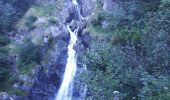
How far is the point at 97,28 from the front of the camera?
33188 mm

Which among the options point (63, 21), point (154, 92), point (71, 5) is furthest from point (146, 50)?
point (71, 5)

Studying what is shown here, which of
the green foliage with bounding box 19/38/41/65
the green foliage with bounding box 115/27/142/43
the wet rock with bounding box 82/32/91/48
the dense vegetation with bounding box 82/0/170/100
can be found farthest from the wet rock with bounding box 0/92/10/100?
the green foliage with bounding box 115/27/142/43

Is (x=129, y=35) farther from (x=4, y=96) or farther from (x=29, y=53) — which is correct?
(x=4, y=96)

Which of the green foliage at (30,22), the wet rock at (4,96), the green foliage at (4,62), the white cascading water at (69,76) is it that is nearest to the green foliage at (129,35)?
the white cascading water at (69,76)

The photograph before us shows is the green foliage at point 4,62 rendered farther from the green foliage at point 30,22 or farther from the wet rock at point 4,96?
the green foliage at point 30,22

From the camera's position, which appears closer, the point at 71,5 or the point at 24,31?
the point at 24,31

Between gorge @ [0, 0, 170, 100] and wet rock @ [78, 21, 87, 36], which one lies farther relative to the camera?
wet rock @ [78, 21, 87, 36]

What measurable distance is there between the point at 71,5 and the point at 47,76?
12.3m

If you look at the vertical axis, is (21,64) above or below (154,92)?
below

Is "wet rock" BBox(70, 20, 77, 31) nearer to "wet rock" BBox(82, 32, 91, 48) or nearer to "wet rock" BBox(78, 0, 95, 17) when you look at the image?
"wet rock" BBox(78, 0, 95, 17)

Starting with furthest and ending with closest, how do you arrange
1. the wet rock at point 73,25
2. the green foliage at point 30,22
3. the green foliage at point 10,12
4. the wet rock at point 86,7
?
the wet rock at point 86,7 < the wet rock at point 73,25 < the green foliage at point 30,22 < the green foliage at point 10,12

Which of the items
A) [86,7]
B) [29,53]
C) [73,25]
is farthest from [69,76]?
[86,7]

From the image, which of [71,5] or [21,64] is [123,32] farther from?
[71,5]

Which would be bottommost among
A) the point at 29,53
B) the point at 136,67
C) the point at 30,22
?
the point at 29,53
